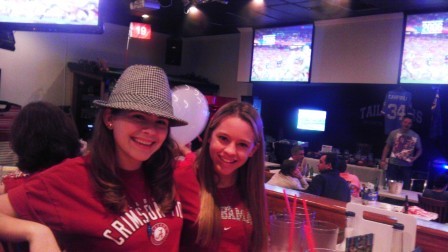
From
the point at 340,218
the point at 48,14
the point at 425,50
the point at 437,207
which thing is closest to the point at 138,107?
the point at 340,218

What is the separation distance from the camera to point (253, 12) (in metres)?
7.73

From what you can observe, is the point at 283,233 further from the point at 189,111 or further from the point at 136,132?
the point at 189,111

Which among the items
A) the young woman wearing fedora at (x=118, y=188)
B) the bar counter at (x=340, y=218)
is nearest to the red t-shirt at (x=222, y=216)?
the young woman wearing fedora at (x=118, y=188)

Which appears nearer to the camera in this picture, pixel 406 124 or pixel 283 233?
pixel 283 233

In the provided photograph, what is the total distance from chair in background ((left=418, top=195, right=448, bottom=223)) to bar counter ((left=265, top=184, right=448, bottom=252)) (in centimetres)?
305

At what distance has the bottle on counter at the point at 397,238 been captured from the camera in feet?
5.08

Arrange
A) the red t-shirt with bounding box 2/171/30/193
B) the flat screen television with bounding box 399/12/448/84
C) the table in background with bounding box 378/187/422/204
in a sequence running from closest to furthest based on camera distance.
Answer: the red t-shirt with bounding box 2/171/30/193
the table in background with bounding box 378/187/422/204
the flat screen television with bounding box 399/12/448/84

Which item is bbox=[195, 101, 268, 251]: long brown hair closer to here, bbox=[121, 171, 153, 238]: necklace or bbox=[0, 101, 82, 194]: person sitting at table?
bbox=[121, 171, 153, 238]: necklace

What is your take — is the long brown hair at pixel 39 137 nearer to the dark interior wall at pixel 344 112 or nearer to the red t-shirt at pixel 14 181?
the red t-shirt at pixel 14 181

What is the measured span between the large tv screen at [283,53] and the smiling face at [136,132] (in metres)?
6.99

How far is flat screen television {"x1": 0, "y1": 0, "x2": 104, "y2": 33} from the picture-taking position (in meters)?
2.69

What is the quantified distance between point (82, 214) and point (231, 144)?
592 millimetres

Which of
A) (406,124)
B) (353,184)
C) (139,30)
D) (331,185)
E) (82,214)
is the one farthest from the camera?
(139,30)

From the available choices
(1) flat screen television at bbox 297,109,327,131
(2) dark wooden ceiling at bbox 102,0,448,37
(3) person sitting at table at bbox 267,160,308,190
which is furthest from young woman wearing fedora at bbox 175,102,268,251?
(1) flat screen television at bbox 297,109,327,131
